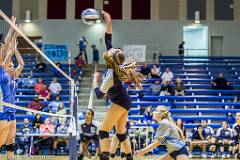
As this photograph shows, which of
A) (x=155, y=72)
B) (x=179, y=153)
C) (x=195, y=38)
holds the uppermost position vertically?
(x=195, y=38)

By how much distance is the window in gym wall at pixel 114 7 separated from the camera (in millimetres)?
27094

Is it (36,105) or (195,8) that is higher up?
(195,8)

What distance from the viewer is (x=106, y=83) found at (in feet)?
19.6

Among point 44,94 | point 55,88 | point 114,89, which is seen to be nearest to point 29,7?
point 55,88

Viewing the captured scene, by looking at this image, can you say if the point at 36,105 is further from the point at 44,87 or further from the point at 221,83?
the point at 221,83

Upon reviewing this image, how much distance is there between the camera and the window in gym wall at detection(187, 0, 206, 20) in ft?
89.5

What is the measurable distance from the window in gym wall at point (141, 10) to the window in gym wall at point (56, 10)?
4.01 meters

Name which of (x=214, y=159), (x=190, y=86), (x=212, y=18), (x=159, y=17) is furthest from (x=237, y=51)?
(x=214, y=159)

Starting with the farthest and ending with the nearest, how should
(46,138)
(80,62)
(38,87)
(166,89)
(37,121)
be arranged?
1. (80,62)
2. (166,89)
3. (38,87)
4. (37,121)
5. (46,138)

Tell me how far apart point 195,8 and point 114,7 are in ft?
15.3

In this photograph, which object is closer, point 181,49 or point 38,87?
point 38,87

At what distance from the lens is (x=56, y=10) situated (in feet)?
88.5

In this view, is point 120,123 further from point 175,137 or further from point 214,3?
point 214,3

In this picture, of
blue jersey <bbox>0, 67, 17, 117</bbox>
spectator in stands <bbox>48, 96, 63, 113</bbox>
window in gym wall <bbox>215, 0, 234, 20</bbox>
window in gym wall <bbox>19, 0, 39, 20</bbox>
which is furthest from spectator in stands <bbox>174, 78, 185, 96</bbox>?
blue jersey <bbox>0, 67, 17, 117</bbox>
